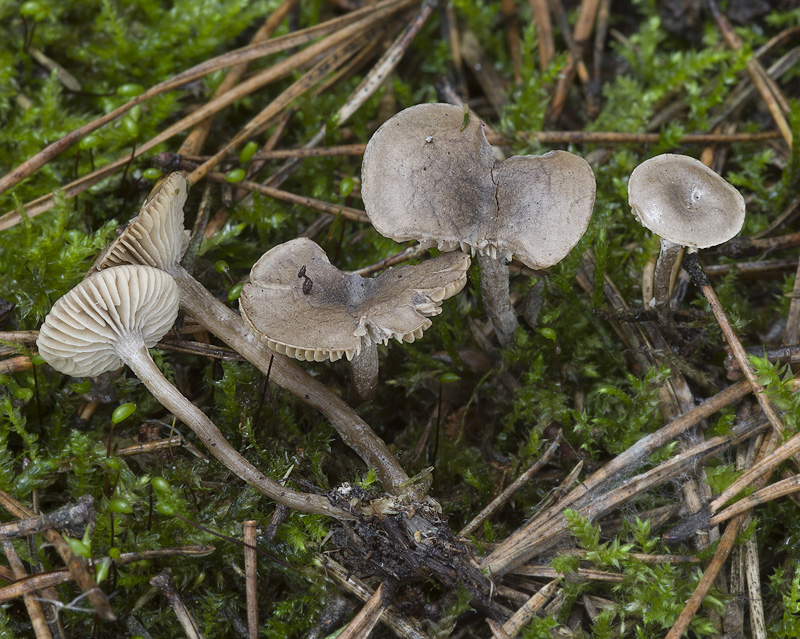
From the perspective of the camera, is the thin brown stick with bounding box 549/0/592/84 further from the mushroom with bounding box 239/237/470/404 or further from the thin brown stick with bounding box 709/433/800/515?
the thin brown stick with bounding box 709/433/800/515

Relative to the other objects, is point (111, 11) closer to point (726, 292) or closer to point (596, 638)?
point (726, 292)

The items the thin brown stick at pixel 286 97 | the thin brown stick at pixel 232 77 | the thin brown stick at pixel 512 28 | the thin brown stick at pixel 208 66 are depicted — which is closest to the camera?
the thin brown stick at pixel 208 66

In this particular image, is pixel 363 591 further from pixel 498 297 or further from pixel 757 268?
pixel 757 268

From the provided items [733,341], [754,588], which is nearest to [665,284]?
[733,341]

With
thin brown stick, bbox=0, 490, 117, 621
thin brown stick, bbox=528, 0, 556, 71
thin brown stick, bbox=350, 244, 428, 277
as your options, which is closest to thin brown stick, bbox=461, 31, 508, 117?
thin brown stick, bbox=528, 0, 556, 71

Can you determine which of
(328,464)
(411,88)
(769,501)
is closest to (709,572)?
(769,501)

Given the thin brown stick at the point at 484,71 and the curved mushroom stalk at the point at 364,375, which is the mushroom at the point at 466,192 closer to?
the curved mushroom stalk at the point at 364,375

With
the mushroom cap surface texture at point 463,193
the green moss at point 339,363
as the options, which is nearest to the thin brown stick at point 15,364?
the green moss at point 339,363
